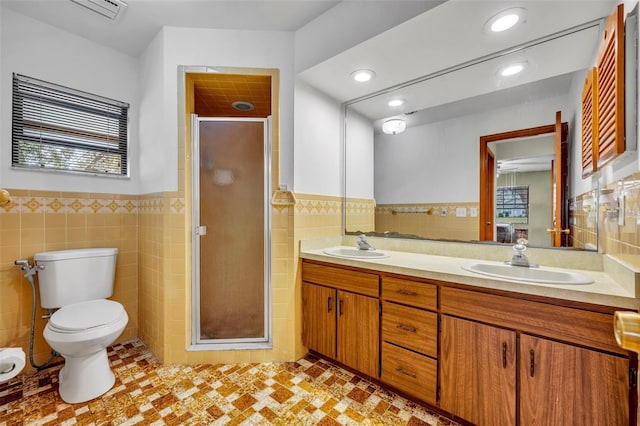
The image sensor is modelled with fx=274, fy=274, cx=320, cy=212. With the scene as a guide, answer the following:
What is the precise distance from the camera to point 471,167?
6.15 ft

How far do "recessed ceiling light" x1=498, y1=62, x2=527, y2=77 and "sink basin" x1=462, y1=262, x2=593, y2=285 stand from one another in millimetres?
1166

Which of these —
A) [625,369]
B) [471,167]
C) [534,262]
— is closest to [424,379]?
[625,369]

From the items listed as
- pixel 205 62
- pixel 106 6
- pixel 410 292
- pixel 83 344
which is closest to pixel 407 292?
pixel 410 292

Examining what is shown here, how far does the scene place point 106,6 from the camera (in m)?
1.73

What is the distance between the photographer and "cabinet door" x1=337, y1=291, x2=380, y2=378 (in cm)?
167

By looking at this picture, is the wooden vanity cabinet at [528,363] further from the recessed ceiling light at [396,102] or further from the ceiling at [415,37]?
the recessed ceiling light at [396,102]

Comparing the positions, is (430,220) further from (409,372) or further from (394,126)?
(409,372)

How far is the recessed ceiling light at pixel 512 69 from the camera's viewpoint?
1.63 meters

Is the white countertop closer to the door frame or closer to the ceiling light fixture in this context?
the door frame

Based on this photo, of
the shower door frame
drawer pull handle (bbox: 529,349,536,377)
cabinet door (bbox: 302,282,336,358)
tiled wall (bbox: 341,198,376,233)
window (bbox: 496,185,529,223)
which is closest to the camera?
drawer pull handle (bbox: 529,349,536,377)

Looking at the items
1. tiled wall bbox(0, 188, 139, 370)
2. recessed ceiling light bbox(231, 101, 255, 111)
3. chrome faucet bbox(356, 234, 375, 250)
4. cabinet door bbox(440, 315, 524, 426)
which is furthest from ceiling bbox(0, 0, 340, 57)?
cabinet door bbox(440, 315, 524, 426)

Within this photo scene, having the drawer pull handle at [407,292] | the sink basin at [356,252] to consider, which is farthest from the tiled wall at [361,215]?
the drawer pull handle at [407,292]

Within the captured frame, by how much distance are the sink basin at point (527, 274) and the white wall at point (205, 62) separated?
4.34 ft

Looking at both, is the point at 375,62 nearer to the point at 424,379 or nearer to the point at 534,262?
the point at 534,262
